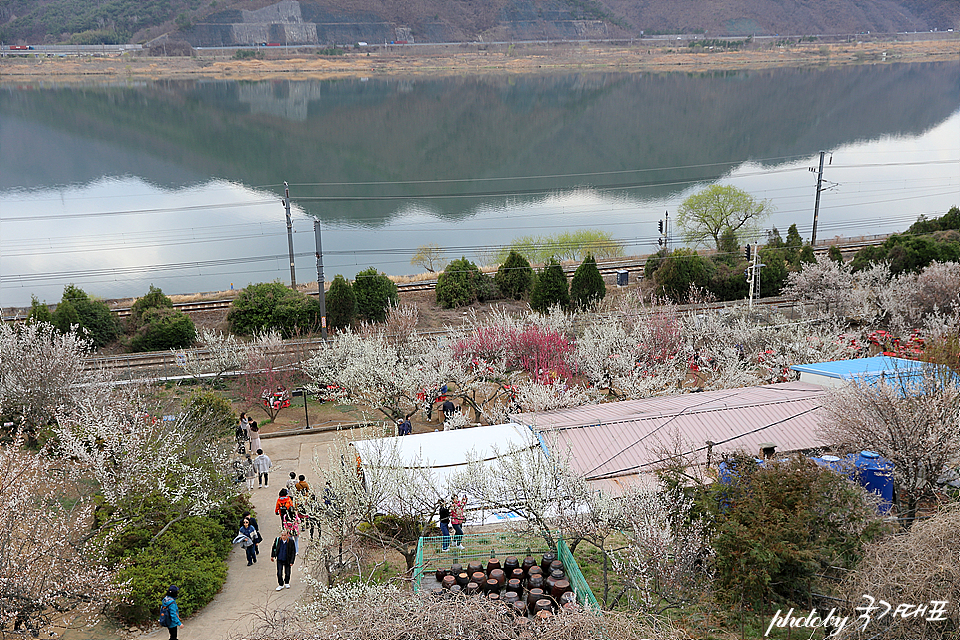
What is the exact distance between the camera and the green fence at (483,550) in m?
13.9

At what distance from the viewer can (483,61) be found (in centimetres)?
18262

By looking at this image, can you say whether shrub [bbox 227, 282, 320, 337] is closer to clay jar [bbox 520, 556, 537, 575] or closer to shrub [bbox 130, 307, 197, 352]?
shrub [bbox 130, 307, 197, 352]

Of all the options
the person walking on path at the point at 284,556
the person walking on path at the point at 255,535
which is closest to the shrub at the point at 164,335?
the person walking on path at the point at 255,535

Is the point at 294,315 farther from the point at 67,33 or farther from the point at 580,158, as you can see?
the point at 67,33

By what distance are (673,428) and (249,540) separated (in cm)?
982

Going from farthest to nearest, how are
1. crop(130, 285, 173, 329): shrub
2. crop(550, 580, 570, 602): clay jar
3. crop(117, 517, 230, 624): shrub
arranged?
crop(130, 285, 173, 329): shrub < crop(117, 517, 230, 624): shrub < crop(550, 580, 570, 602): clay jar

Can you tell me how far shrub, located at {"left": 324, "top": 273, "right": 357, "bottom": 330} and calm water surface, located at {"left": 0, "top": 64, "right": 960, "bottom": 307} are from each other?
41.6 feet

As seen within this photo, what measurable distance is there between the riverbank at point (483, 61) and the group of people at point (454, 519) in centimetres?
16190

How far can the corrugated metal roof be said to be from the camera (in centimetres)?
1711

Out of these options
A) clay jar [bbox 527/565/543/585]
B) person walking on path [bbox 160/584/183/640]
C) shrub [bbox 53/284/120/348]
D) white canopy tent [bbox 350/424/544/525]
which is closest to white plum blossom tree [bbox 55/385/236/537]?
person walking on path [bbox 160/584/183/640]

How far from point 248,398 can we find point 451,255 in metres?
35.6

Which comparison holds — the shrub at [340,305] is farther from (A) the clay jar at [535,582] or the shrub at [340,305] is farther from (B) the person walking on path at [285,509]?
(A) the clay jar at [535,582]

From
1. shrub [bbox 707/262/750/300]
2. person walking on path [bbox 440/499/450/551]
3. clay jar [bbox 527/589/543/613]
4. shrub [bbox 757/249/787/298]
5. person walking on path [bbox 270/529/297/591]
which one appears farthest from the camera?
shrub [bbox 707/262/750/300]

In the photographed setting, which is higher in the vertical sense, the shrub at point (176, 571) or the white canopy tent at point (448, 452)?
the white canopy tent at point (448, 452)
